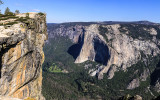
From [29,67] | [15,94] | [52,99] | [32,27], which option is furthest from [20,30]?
[52,99]

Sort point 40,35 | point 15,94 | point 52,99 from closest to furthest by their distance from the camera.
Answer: point 15,94, point 40,35, point 52,99

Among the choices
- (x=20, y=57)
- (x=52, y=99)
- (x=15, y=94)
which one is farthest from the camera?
(x=52, y=99)

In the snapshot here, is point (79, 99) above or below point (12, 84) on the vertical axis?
below

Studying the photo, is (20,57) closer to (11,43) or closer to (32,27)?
(11,43)

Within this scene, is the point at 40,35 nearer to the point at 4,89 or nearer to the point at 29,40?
the point at 29,40

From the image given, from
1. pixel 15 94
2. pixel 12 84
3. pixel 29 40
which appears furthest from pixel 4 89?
pixel 29 40

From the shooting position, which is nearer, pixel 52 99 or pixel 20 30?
pixel 20 30

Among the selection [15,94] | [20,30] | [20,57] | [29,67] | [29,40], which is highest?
[20,30]
